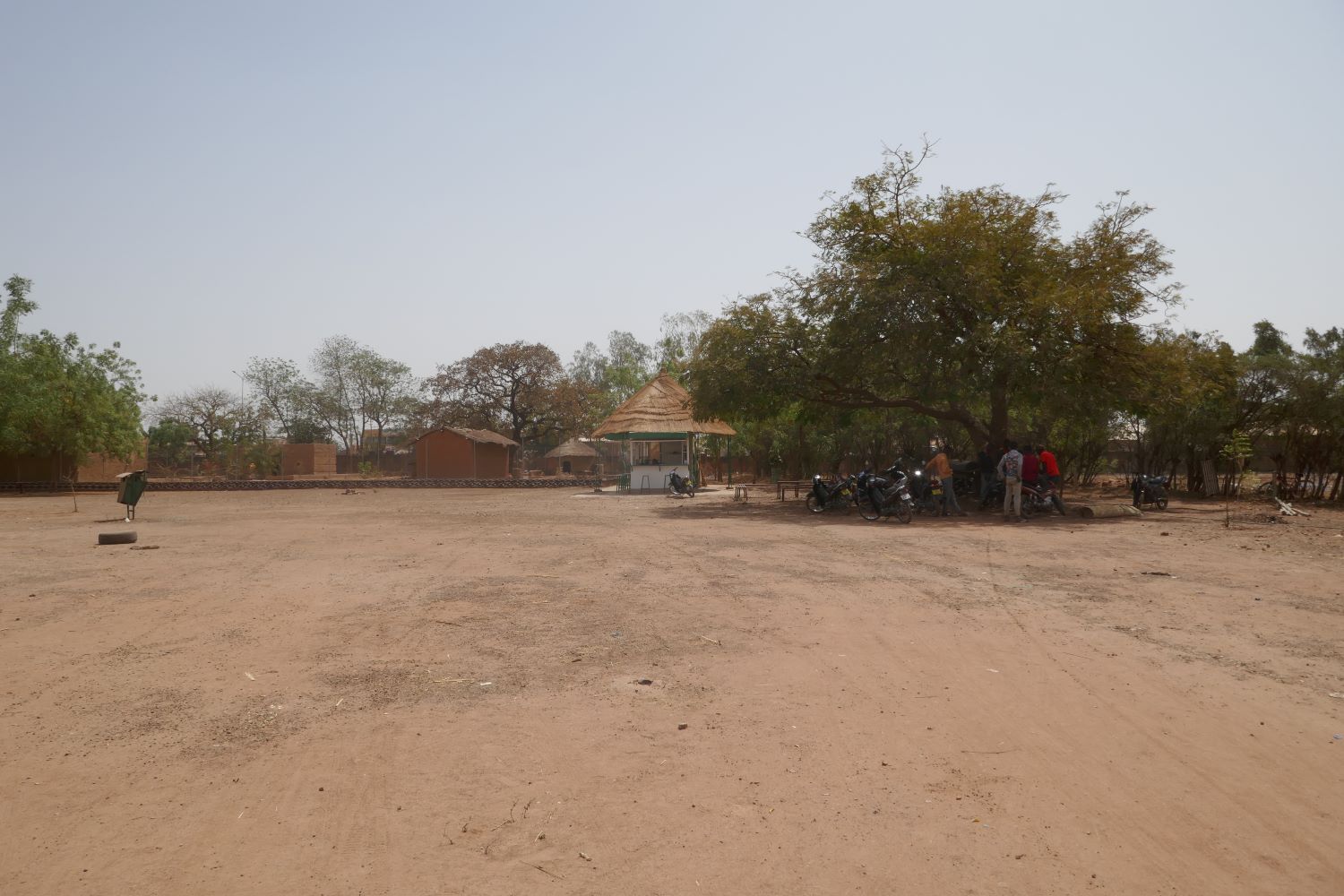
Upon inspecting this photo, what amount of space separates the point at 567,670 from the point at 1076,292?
55.7ft

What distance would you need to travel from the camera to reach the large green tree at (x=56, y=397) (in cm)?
3409

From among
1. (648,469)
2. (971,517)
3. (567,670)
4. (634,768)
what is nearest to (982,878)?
(634,768)

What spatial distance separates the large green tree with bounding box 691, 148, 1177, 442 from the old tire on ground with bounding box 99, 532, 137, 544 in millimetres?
13455

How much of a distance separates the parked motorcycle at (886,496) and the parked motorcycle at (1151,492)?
6245 mm

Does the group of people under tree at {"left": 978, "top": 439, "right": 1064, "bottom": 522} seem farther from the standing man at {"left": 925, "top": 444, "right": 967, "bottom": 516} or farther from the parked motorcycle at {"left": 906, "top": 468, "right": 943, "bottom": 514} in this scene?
the parked motorcycle at {"left": 906, "top": 468, "right": 943, "bottom": 514}

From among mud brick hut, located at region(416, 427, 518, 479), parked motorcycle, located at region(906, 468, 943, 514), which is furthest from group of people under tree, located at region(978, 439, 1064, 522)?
mud brick hut, located at region(416, 427, 518, 479)

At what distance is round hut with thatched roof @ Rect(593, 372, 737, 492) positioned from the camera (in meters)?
33.6

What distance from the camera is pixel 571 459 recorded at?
54.2 metres

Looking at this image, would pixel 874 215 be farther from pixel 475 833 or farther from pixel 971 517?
pixel 475 833

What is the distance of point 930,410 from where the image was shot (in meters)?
23.5

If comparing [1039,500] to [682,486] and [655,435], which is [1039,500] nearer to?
[682,486]

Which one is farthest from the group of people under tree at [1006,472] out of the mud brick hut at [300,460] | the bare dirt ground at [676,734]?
the mud brick hut at [300,460]

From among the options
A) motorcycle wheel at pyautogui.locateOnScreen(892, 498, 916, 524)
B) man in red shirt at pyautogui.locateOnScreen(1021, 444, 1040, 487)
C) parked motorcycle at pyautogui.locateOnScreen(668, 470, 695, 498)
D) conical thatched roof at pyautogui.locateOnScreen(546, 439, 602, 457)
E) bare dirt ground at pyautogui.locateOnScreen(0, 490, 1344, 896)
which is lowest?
bare dirt ground at pyautogui.locateOnScreen(0, 490, 1344, 896)

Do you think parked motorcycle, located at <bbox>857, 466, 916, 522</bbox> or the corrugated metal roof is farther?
the corrugated metal roof
